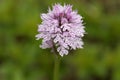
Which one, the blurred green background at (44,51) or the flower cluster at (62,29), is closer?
the flower cluster at (62,29)

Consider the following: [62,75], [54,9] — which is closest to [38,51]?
[62,75]

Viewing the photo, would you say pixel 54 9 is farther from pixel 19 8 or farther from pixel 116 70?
pixel 19 8

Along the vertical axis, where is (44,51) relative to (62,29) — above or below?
above

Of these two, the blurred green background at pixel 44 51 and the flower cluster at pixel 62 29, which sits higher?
the blurred green background at pixel 44 51

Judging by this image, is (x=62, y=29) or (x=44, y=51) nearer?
(x=62, y=29)

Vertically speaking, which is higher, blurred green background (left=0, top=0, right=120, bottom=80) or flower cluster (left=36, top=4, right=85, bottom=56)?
blurred green background (left=0, top=0, right=120, bottom=80)

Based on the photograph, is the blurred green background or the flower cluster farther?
the blurred green background
